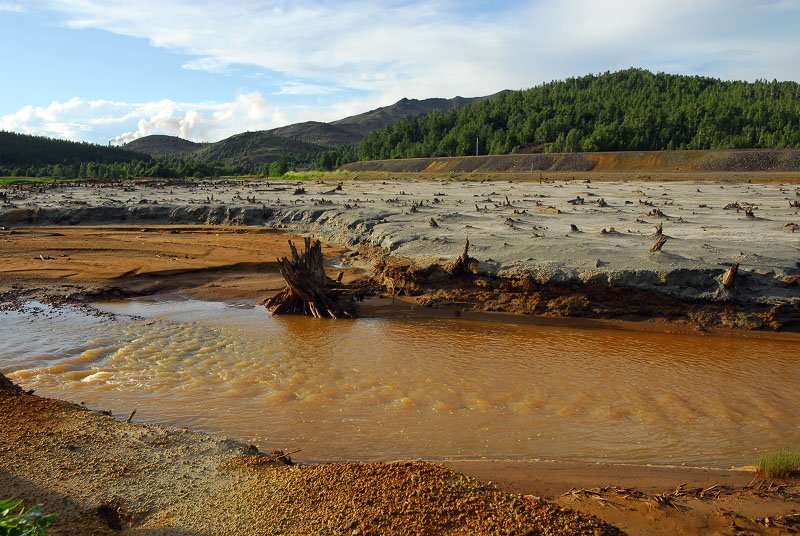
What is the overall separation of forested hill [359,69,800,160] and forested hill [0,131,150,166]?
114 ft

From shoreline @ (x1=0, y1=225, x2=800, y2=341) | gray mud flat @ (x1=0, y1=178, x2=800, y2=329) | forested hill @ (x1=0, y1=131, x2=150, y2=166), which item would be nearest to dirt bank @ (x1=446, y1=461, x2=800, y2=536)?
Answer: shoreline @ (x1=0, y1=225, x2=800, y2=341)

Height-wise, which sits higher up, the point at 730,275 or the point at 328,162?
the point at 328,162

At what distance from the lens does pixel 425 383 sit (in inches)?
255

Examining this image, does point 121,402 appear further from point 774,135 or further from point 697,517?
point 774,135

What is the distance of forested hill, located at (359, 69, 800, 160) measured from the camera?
190 feet

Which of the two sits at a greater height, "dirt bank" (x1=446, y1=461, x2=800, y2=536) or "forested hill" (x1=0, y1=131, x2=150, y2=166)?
"forested hill" (x1=0, y1=131, x2=150, y2=166)

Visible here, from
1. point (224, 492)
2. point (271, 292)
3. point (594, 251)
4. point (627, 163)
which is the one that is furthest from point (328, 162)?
point (224, 492)

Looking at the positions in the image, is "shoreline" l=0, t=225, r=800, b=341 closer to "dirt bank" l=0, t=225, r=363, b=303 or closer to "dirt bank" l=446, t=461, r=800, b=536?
"dirt bank" l=0, t=225, r=363, b=303

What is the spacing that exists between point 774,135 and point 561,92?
4271cm

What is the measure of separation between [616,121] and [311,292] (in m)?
60.9

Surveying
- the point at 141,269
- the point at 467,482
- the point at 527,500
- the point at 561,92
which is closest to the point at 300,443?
the point at 467,482

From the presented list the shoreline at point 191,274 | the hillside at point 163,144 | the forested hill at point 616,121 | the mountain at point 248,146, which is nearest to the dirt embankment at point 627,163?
the forested hill at point 616,121

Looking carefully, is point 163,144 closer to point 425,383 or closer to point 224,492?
point 425,383

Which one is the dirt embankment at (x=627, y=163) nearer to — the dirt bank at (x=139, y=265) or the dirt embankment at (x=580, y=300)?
the dirt bank at (x=139, y=265)
